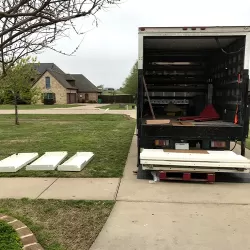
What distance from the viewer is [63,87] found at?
2135 inches

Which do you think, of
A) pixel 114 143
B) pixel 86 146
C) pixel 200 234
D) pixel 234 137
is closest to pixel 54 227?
pixel 200 234

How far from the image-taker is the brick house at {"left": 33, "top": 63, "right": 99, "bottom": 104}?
5419 centimetres

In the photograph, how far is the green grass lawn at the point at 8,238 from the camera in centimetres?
309

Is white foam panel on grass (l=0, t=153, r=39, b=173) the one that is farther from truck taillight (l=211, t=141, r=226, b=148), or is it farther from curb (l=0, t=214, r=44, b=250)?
truck taillight (l=211, t=141, r=226, b=148)

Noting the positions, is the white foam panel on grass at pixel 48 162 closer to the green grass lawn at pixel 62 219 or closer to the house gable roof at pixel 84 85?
the green grass lawn at pixel 62 219

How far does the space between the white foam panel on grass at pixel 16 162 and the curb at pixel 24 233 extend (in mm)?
2589

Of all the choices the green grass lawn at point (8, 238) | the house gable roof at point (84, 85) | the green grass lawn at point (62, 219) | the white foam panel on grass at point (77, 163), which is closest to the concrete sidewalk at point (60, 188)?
the green grass lawn at point (62, 219)

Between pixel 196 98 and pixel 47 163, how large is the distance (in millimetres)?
4941

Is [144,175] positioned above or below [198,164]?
below

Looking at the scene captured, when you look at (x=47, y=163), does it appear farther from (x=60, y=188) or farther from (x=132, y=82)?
(x=132, y=82)

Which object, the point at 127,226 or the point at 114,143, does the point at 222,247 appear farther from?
the point at 114,143

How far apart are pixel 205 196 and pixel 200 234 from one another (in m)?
1.39

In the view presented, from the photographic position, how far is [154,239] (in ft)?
11.1

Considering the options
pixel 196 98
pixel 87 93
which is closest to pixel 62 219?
pixel 196 98
